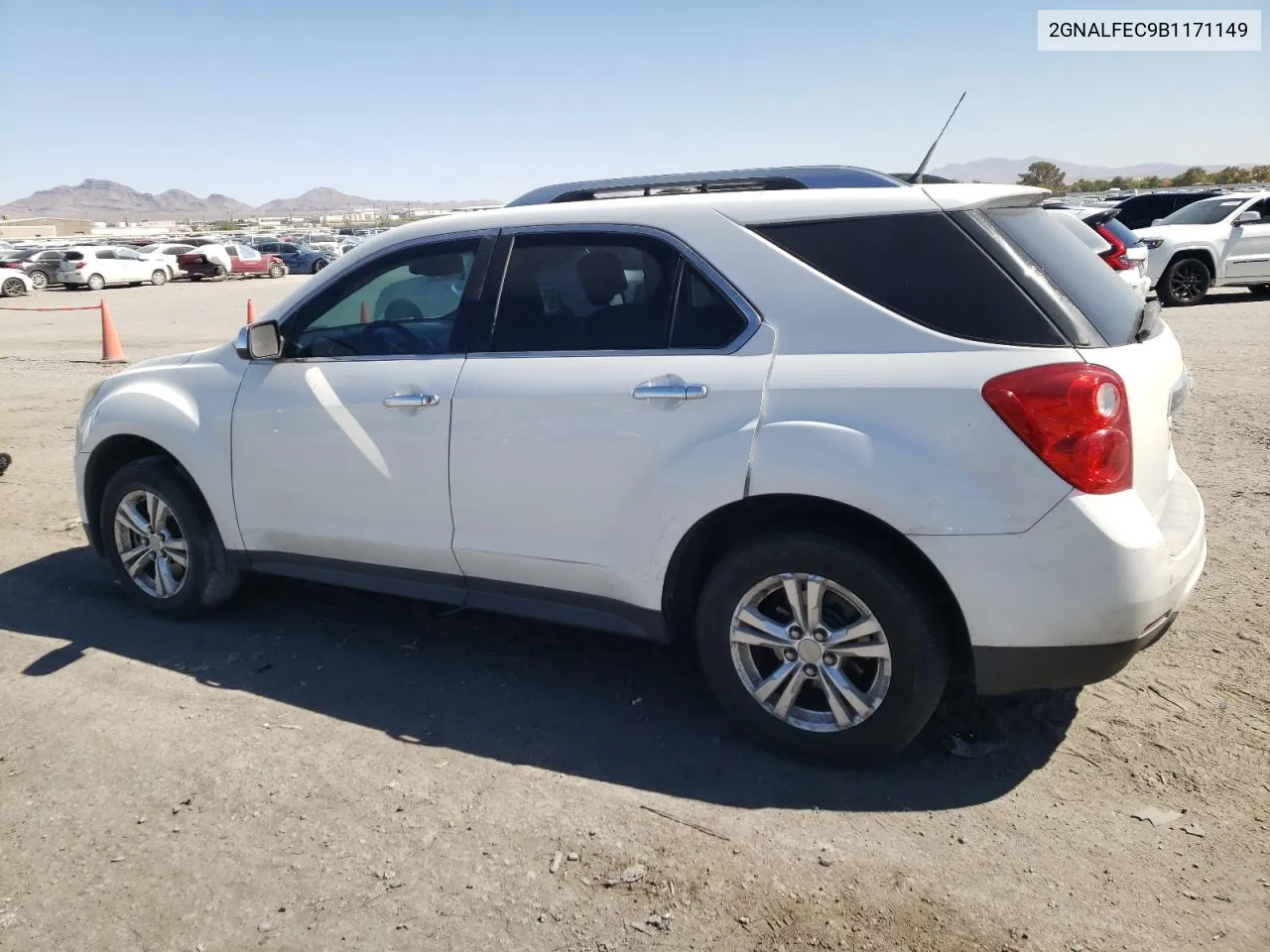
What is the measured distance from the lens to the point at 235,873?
2.96m

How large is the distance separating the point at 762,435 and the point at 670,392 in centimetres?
37

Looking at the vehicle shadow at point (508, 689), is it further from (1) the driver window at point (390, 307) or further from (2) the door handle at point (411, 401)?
(1) the driver window at point (390, 307)

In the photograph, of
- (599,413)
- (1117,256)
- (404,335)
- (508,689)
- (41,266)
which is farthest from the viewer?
(41,266)

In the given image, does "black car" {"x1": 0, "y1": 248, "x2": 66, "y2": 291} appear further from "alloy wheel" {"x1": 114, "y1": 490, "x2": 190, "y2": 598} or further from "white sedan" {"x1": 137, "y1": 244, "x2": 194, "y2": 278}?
"alloy wheel" {"x1": 114, "y1": 490, "x2": 190, "y2": 598}

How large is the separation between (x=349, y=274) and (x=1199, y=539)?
3.43m

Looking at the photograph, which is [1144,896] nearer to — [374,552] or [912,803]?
[912,803]

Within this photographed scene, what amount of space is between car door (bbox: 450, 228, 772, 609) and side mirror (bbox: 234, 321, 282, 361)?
1.03 m

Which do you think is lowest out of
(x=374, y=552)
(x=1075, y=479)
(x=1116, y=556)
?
(x=374, y=552)

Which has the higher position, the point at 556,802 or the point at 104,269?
the point at 104,269

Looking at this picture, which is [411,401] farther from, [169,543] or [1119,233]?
[1119,233]

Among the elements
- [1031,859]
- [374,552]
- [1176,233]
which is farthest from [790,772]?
[1176,233]

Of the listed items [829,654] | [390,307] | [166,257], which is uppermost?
[166,257]

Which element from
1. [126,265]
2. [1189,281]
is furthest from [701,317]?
[126,265]

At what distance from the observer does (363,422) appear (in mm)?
4070
